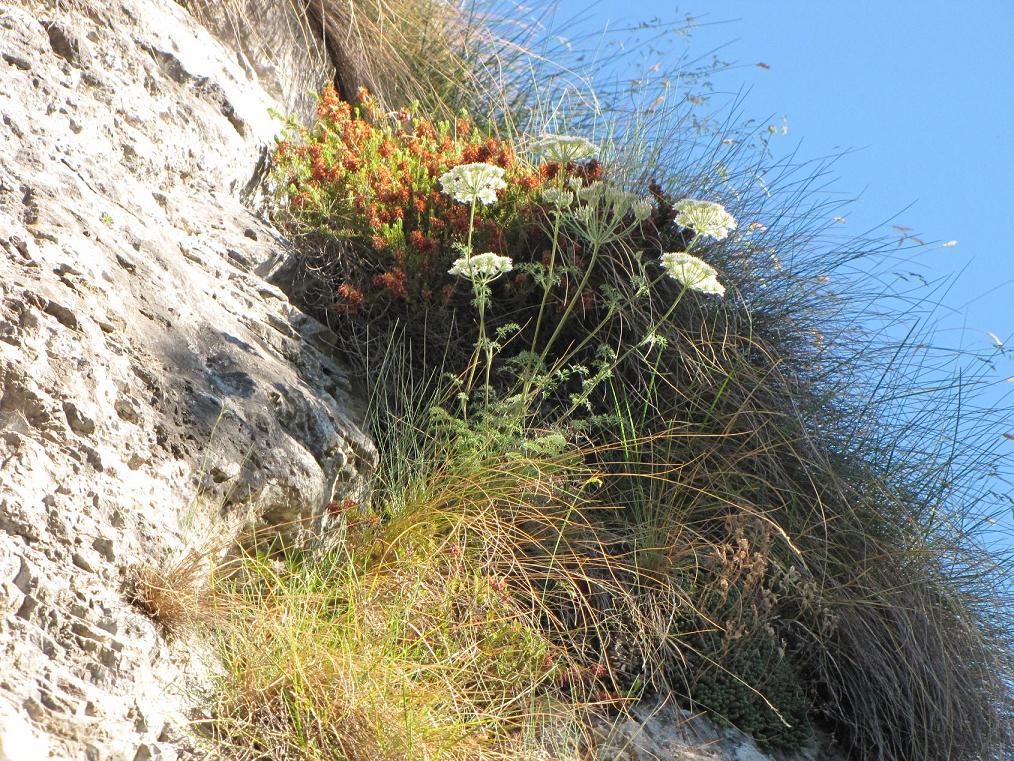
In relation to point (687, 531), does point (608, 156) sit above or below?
above

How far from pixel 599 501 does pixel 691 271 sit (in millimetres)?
947

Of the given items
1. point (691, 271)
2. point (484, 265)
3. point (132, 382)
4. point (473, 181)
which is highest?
point (691, 271)

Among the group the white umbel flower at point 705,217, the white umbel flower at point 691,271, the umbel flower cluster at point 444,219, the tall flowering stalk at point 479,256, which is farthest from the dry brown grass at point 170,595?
the white umbel flower at point 705,217

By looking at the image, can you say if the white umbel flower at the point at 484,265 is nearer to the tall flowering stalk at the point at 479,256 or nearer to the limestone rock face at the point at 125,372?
the tall flowering stalk at the point at 479,256

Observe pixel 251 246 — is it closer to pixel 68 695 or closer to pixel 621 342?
pixel 621 342

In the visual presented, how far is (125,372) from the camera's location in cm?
267

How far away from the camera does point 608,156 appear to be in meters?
4.78

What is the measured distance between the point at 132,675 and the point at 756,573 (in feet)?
6.77

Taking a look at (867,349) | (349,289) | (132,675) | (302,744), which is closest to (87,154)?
(349,289)

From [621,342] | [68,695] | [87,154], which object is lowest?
[68,695]

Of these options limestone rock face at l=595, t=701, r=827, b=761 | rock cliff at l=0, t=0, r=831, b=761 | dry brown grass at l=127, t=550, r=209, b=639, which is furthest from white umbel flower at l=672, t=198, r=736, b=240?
dry brown grass at l=127, t=550, r=209, b=639

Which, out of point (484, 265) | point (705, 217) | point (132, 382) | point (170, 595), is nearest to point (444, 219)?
point (484, 265)

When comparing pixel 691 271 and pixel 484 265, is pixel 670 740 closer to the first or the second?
pixel 691 271

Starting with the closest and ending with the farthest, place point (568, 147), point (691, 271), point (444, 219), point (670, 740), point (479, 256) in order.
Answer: point (670, 740)
point (479, 256)
point (691, 271)
point (568, 147)
point (444, 219)
